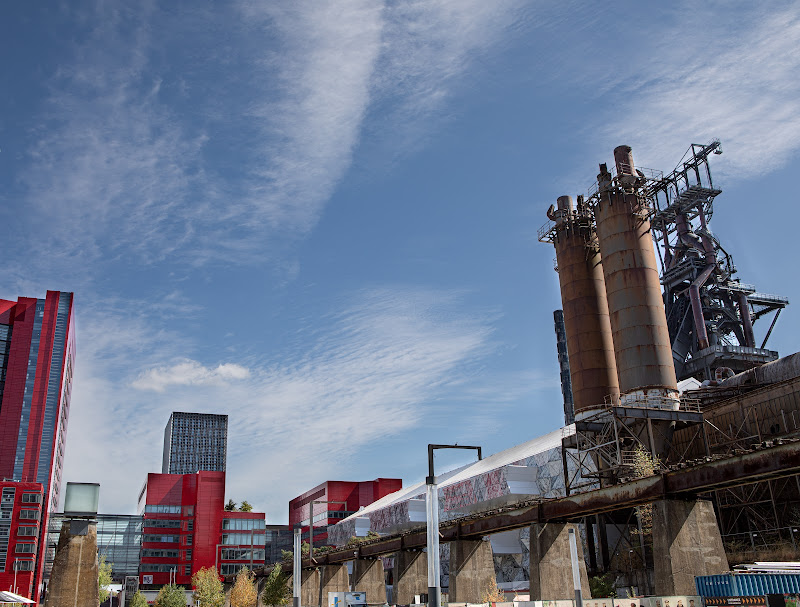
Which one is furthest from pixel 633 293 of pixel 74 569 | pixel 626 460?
pixel 74 569

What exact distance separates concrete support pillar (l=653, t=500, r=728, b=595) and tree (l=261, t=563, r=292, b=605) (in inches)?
2676

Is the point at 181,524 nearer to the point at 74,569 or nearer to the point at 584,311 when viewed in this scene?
the point at 584,311

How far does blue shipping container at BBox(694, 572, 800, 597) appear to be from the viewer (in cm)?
2720

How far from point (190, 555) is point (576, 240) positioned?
3830 inches

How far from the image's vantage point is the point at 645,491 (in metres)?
37.8

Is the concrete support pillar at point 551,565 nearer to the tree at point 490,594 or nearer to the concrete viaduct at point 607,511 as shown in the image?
the concrete viaduct at point 607,511

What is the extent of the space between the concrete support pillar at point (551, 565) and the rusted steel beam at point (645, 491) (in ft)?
3.04

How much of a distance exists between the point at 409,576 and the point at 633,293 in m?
31.1

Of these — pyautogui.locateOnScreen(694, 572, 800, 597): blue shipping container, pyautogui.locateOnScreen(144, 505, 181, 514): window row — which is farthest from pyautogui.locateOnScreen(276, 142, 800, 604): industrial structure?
pyautogui.locateOnScreen(144, 505, 181, 514): window row

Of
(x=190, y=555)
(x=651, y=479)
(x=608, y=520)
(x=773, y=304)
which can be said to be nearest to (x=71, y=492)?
(x=651, y=479)

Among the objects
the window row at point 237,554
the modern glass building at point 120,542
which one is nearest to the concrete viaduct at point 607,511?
the window row at point 237,554

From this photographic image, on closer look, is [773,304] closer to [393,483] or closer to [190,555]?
[393,483]

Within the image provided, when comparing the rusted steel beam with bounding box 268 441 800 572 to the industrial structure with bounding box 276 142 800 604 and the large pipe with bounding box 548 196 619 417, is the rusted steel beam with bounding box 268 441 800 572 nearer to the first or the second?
the industrial structure with bounding box 276 142 800 604

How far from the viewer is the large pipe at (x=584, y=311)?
63.8 meters
